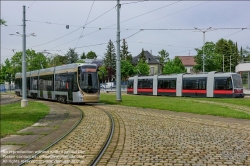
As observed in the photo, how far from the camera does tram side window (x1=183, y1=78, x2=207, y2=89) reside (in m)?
36.3

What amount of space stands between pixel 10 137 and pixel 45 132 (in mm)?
1345

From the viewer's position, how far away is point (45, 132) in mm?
10516

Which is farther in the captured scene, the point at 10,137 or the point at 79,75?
the point at 79,75

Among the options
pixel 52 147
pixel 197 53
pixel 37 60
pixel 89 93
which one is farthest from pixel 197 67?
pixel 52 147

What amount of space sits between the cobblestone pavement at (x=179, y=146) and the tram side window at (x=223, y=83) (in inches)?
881

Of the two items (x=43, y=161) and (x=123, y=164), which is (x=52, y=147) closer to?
(x=43, y=161)

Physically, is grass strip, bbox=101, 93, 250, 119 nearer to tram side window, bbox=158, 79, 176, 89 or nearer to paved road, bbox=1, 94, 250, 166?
paved road, bbox=1, 94, 250, 166

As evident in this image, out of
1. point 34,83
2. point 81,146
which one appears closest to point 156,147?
point 81,146

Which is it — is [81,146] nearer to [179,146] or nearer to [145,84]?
[179,146]

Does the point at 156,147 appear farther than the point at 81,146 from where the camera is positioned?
No

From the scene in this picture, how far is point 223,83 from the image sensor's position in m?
33.8

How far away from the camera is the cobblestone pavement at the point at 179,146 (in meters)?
6.62

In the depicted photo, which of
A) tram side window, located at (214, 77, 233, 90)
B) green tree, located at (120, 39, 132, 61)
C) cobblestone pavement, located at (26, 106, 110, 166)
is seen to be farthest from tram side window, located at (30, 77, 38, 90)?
green tree, located at (120, 39, 132, 61)

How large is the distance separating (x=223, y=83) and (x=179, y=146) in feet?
89.3
